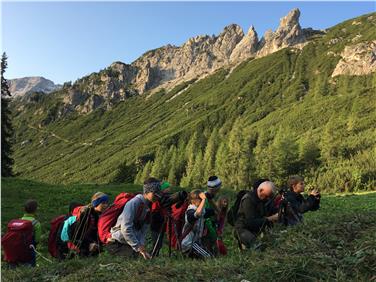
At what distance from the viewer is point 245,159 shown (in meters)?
102

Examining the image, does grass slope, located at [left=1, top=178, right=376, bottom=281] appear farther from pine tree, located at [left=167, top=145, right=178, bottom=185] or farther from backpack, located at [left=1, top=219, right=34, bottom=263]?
pine tree, located at [left=167, top=145, right=178, bottom=185]

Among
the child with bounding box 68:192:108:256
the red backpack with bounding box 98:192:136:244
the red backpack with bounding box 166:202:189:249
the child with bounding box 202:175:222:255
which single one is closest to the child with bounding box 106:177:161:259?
the red backpack with bounding box 98:192:136:244

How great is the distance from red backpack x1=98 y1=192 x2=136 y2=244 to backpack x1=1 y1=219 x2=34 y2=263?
6.70 ft

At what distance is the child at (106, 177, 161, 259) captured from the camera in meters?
7.97

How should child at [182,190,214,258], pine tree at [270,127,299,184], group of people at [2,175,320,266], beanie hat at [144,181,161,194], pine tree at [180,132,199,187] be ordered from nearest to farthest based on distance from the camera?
1. beanie hat at [144,181,161,194]
2. group of people at [2,175,320,266]
3. child at [182,190,214,258]
4. pine tree at [270,127,299,184]
5. pine tree at [180,132,199,187]

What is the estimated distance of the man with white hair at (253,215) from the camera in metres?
8.39

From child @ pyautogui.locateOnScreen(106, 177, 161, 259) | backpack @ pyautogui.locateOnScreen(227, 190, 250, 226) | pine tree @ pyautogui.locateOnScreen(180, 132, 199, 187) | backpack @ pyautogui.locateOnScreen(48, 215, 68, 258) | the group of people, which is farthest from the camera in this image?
pine tree @ pyautogui.locateOnScreen(180, 132, 199, 187)

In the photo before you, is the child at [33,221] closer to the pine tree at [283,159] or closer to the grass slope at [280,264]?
the grass slope at [280,264]

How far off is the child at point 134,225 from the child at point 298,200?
3424 mm

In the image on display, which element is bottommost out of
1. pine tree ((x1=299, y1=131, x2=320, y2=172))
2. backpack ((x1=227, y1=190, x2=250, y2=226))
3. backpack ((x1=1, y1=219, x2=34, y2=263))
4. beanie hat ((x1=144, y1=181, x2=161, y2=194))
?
pine tree ((x1=299, y1=131, x2=320, y2=172))

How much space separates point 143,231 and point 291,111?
615ft

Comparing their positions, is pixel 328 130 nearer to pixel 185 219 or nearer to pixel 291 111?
pixel 291 111

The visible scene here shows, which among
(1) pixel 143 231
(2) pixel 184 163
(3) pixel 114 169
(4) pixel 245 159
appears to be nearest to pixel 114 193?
(1) pixel 143 231

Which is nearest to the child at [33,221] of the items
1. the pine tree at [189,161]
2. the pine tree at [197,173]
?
the pine tree at [189,161]
